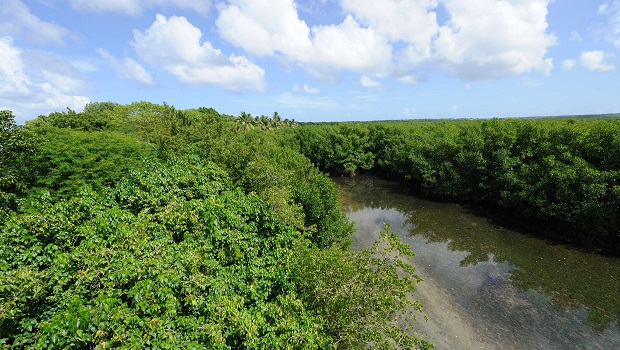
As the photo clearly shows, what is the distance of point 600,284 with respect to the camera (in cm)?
2205

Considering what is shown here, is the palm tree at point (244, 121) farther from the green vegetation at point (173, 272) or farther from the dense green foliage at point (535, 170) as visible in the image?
the green vegetation at point (173, 272)

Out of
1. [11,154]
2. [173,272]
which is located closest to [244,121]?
[11,154]

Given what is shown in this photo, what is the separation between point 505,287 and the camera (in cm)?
2234

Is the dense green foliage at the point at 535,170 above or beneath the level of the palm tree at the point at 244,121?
beneath

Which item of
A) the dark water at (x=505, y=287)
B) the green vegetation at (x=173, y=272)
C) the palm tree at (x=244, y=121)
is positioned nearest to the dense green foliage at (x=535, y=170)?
the dark water at (x=505, y=287)

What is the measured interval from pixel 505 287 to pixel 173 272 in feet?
78.9

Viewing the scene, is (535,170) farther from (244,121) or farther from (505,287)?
(244,121)

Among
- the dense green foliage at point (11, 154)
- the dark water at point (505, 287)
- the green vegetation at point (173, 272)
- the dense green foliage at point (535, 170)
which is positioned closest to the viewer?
the green vegetation at point (173, 272)

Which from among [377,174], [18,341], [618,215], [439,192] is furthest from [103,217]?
[377,174]

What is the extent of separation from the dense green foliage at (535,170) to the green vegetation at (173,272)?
1023 inches

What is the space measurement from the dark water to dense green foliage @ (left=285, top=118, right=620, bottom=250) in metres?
3.24

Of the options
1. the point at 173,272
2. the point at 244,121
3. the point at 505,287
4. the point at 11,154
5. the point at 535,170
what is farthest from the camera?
the point at 244,121

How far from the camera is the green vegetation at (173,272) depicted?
7004 millimetres

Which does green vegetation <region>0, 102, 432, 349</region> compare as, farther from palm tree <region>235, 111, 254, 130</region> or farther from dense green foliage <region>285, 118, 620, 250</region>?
palm tree <region>235, 111, 254, 130</region>
